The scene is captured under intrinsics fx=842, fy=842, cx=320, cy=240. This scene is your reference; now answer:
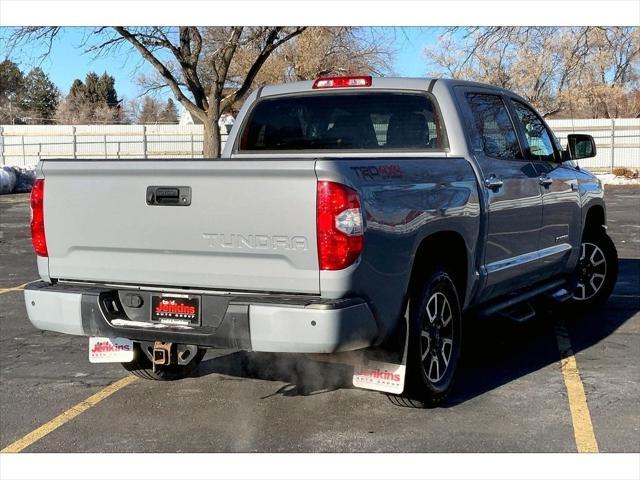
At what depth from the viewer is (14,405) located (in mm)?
5230

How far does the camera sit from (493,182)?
5629 millimetres

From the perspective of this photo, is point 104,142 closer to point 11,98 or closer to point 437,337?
point 437,337

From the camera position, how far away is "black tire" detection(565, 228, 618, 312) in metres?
7.95

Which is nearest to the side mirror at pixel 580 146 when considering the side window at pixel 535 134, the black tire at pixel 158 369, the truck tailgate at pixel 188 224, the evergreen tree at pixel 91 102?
the side window at pixel 535 134

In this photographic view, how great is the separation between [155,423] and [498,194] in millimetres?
2702

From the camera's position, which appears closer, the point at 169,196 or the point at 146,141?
the point at 169,196

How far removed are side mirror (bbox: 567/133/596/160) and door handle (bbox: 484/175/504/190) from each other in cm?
188

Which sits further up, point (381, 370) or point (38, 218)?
point (38, 218)

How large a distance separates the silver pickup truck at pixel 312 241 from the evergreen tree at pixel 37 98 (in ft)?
257

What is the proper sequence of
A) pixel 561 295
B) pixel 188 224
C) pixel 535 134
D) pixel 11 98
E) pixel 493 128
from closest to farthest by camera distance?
pixel 188 224 → pixel 493 128 → pixel 535 134 → pixel 561 295 → pixel 11 98

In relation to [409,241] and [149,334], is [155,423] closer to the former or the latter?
[149,334]

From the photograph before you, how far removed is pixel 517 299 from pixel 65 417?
3320 mm

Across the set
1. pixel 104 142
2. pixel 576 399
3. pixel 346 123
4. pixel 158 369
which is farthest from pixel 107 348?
pixel 104 142

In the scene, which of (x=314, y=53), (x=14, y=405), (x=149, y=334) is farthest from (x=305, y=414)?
(x=314, y=53)
